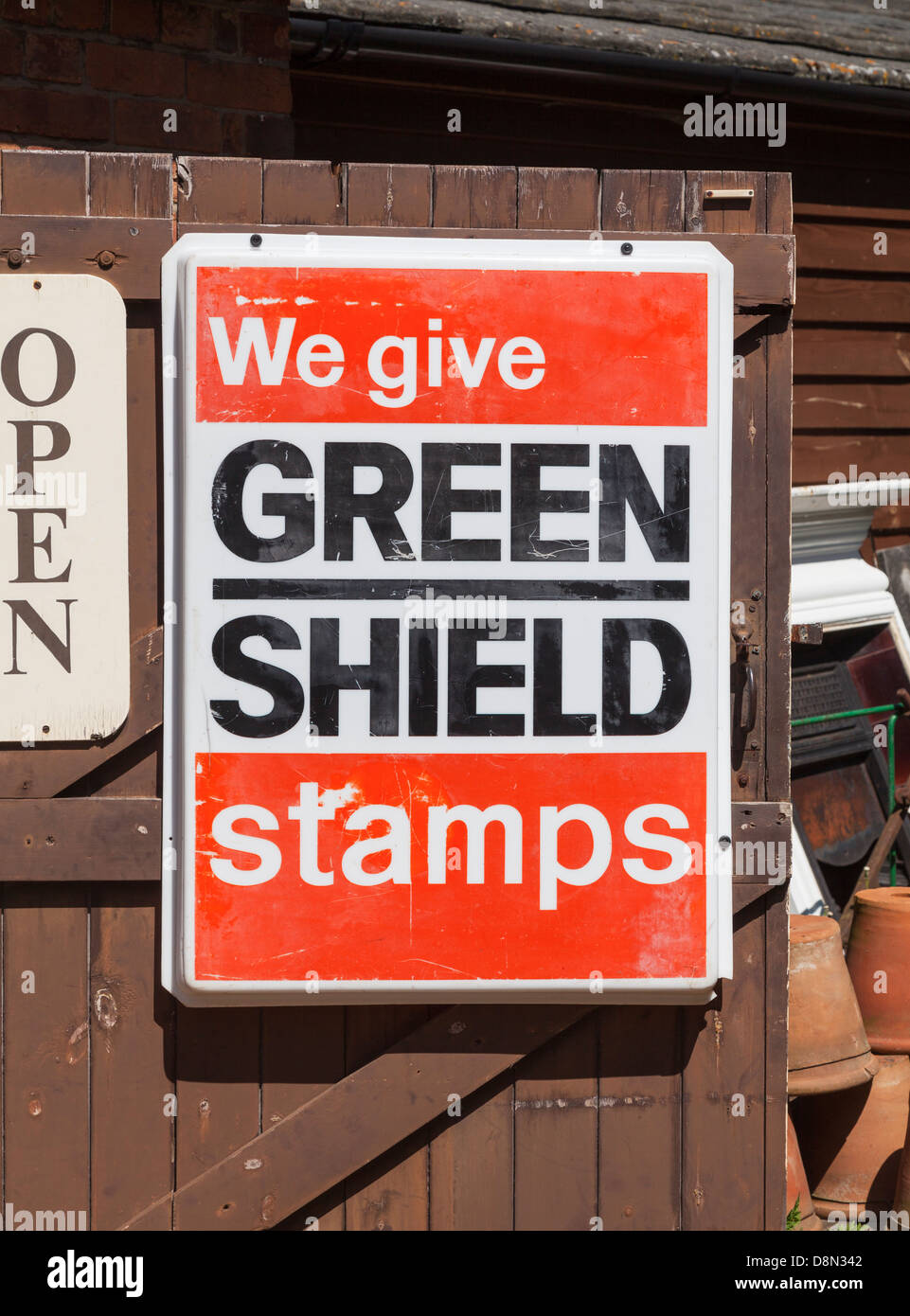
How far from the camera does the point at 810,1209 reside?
124 inches

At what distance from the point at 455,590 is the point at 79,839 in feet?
3.32

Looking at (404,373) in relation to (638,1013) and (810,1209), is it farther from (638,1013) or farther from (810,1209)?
(810,1209)

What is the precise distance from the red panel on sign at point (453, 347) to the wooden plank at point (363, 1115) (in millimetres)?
1382

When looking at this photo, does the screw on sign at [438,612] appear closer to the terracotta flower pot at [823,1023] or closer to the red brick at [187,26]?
the terracotta flower pot at [823,1023]

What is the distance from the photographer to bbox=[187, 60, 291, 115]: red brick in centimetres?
334

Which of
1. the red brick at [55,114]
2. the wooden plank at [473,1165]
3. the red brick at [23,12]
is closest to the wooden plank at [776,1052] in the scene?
the wooden plank at [473,1165]

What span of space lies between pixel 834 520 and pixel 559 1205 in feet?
10.5

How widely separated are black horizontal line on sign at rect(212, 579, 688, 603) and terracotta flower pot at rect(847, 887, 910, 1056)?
5.78 feet

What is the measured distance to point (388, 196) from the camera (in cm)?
246

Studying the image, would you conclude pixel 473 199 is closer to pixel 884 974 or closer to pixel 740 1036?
pixel 740 1036

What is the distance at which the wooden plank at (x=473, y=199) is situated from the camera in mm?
2467

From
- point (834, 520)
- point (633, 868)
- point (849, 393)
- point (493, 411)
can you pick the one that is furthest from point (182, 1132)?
point (849, 393)
